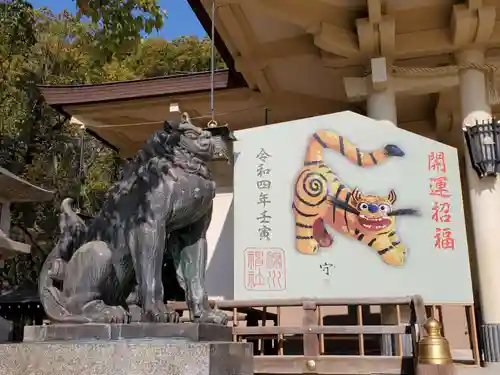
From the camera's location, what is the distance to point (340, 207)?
21.8 ft

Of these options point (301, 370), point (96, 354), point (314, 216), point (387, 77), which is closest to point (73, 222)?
point (96, 354)

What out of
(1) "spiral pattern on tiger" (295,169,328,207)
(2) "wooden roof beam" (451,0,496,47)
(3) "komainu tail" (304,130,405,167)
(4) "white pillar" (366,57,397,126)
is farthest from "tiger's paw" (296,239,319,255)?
(2) "wooden roof beam" (451,0,496,47)

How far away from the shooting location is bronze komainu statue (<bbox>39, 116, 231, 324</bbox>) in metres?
3.22

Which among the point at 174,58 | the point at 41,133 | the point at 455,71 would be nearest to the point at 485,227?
the point at 455,71

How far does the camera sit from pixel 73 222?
146 inches

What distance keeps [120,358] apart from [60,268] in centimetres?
99

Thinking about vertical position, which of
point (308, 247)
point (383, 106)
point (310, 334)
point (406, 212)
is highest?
point (383, 106)

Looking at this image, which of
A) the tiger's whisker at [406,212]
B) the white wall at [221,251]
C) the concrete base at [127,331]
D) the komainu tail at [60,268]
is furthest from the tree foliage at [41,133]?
the concrete base at [127,331]

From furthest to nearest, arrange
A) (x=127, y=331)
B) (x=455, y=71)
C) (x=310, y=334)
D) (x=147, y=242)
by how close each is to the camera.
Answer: (x=455, y=71) → (x=310, y=334) → (x=147, y=242) → (x=127, y=331)

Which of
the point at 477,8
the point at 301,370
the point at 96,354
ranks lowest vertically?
the point at 301,370

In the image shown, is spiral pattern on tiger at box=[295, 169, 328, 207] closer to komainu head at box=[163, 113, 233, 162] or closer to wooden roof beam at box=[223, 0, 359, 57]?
wooden roof beam at box=[223, 0, 359, 57]

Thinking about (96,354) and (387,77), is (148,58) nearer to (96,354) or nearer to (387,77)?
(387,77)

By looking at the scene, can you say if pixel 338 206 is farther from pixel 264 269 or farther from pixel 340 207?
pixel 264 269

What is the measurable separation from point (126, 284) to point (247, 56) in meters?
6.08
